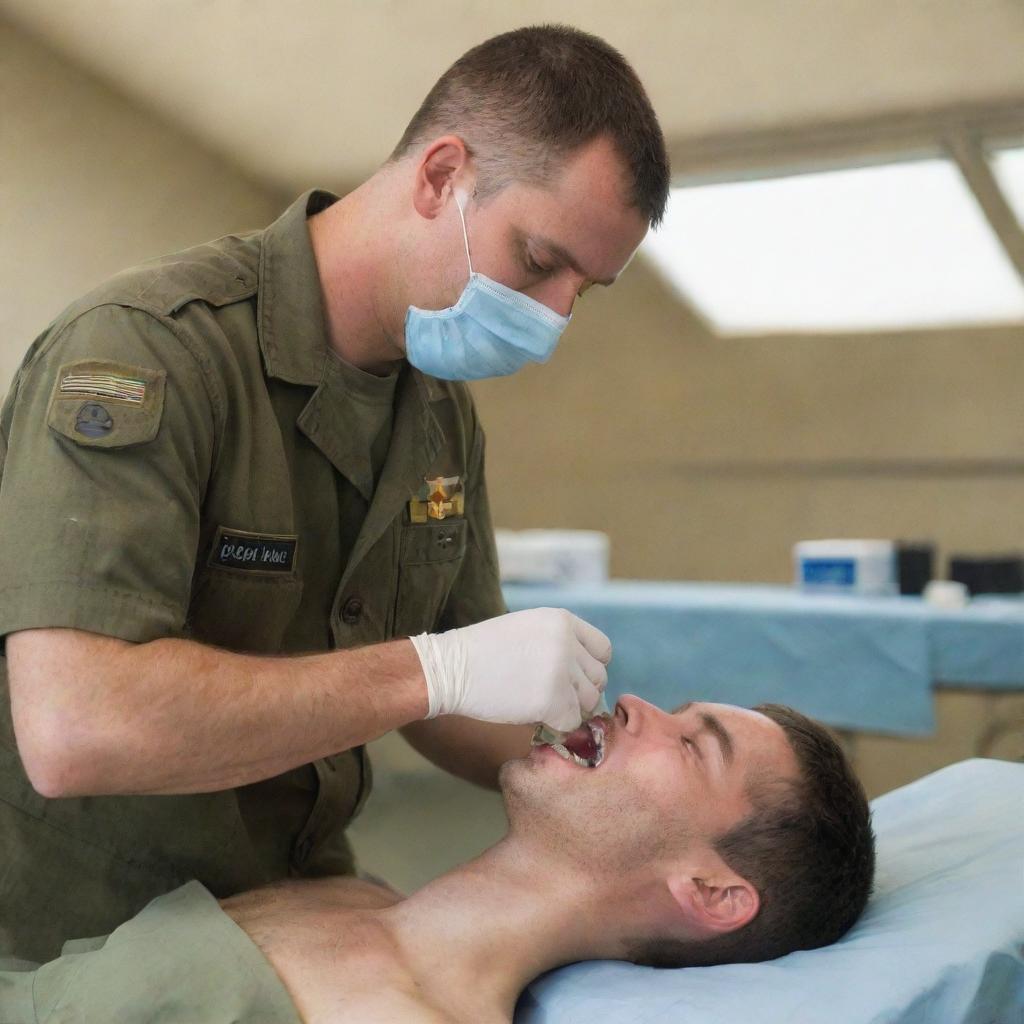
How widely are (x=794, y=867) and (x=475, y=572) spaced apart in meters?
0.69

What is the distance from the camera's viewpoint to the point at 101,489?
45.3 inches

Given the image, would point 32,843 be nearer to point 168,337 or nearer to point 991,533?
point 168,337

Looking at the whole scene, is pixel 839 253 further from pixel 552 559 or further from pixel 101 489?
pixel 101 489

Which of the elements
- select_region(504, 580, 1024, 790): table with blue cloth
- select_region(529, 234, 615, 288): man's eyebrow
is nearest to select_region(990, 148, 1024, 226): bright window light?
select_region(504, 580, 1024, 790): table with blue cloth

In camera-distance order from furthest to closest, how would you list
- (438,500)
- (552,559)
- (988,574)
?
(552,559), (988,574), (438,500)

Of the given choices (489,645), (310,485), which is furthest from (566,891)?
(310,485)

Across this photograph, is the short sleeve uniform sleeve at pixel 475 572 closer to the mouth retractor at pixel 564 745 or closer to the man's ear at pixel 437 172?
the mouth retractor at pixel 564 745

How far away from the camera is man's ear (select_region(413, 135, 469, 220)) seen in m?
1.41

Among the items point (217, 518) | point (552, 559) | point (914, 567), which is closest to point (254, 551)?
point (217, 518)

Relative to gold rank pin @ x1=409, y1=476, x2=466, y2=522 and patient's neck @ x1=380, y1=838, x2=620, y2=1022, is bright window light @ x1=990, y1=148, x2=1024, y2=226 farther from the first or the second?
patient's neck @ x1=380, y1=838, x2=620, y2=1022

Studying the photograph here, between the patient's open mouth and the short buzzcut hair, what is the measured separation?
712mm

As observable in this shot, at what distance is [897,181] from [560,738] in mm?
2722

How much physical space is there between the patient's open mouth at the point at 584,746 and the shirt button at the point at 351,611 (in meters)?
0.34

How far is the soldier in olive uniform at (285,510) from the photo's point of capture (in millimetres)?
1122
